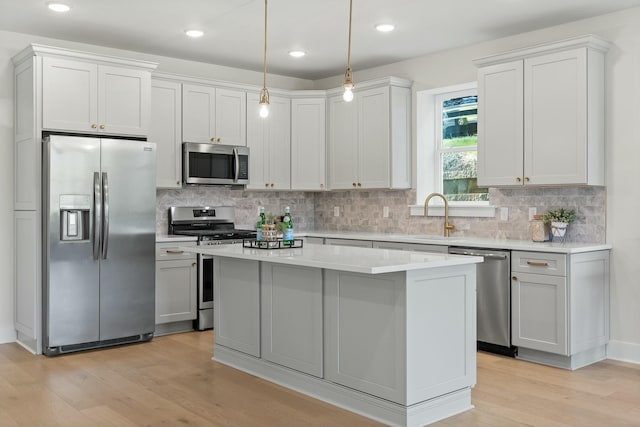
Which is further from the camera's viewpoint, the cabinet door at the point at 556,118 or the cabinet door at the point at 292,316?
the cabinet door at the point at 556,118

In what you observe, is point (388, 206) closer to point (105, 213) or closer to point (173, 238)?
point (173, 238)

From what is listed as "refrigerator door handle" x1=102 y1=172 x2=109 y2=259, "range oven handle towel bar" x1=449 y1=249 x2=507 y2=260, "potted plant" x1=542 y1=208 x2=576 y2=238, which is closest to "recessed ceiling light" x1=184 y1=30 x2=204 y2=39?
"refrigerator door handle" x1=102 y1=172 x2=109 y2=259

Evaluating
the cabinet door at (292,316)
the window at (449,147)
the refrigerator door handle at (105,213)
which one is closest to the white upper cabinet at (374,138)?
the window at (449,147)

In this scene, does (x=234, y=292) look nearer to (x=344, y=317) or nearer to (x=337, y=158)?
(x=344, y=317)

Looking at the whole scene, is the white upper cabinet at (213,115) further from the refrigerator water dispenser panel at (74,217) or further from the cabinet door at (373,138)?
the refrigerator water dispenser panel at (74,217)

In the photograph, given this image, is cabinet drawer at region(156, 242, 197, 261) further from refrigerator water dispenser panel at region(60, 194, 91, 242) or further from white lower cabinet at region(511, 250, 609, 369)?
white lower cabinet at region(511, 250, 609, 369)

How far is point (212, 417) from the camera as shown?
3367 millimetres

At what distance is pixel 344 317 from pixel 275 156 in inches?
129

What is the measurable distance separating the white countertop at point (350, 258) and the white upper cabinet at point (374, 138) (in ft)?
6.54

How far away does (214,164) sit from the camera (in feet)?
19.6

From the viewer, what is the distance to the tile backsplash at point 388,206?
15.9 feet

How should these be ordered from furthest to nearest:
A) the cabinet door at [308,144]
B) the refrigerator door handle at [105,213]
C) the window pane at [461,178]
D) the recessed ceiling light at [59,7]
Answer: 1. the cabinet door at [308,144]
2. the window pane at [461,178]
3. the refrigerator door handle at [105,213]
4. the recessed ceiling light at [59,7]

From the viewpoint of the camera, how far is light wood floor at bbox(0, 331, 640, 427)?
3340 millimetres

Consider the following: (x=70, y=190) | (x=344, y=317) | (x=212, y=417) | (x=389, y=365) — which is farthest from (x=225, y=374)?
(x=70, y=190)
